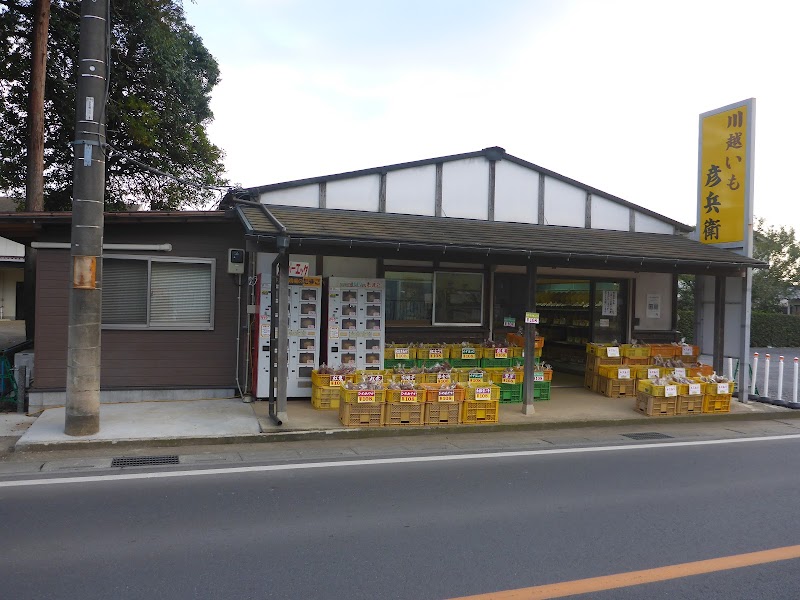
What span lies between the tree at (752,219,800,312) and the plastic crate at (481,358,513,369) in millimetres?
27417

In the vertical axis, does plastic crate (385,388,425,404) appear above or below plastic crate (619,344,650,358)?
below

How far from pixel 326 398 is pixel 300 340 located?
1248mm

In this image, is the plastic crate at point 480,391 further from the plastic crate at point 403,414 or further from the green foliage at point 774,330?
the green foliage at point 774,330

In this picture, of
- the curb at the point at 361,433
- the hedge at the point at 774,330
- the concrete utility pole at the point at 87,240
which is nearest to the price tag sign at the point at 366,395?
the curb at the point at 361,433

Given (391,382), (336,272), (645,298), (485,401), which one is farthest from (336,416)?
(645,298)

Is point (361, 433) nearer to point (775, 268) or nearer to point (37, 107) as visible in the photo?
point (37, 107)

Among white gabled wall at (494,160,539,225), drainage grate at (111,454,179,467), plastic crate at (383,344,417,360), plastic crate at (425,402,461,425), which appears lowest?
drainage grate at (111,454,179,467)

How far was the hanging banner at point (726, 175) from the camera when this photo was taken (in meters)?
11.8

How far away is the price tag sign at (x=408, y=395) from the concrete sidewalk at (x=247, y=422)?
438 millimetres

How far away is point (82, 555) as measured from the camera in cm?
428

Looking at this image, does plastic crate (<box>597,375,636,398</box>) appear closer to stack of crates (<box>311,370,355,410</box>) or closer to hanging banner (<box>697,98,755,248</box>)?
hanging banner (<box>697,98,755,248</box>)

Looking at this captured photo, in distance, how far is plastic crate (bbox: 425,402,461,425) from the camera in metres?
9.06

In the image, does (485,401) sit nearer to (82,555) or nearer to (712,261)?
(712,261)

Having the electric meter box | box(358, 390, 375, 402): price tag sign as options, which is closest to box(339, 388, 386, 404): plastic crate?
box(358, 390, 375, 402): price tag sign
